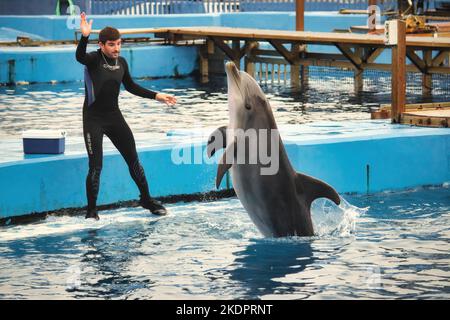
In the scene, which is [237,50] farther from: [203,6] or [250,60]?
[203,6]

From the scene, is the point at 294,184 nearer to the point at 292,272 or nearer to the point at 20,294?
the point at 292,272

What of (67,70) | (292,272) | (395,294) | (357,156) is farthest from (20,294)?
(67,70)

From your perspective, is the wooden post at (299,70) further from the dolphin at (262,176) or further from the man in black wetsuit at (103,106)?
the dolphin at (262,176)

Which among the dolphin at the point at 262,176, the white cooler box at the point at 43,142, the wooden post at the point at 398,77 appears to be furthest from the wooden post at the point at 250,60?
the dolphin at the point at 262,176

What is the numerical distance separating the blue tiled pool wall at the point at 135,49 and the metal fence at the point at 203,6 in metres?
3.40

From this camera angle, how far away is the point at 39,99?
18375 millimetres

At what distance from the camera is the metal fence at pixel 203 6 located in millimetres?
31031

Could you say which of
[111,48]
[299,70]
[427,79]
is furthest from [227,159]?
[299,70]

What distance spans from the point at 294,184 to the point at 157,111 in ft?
28.7

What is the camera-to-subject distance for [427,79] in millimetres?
18625

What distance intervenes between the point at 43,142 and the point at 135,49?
12.7m

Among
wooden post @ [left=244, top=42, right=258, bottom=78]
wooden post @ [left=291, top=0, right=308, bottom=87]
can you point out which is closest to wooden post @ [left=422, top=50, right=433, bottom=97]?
wooden post @ [left=291, top=0, right=308, bottom=87]

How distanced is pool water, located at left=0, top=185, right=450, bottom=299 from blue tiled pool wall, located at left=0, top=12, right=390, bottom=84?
11714mm

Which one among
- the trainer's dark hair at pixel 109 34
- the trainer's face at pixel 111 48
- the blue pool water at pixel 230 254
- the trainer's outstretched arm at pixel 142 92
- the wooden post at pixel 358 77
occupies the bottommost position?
the blue pool water at pixel 230 254
